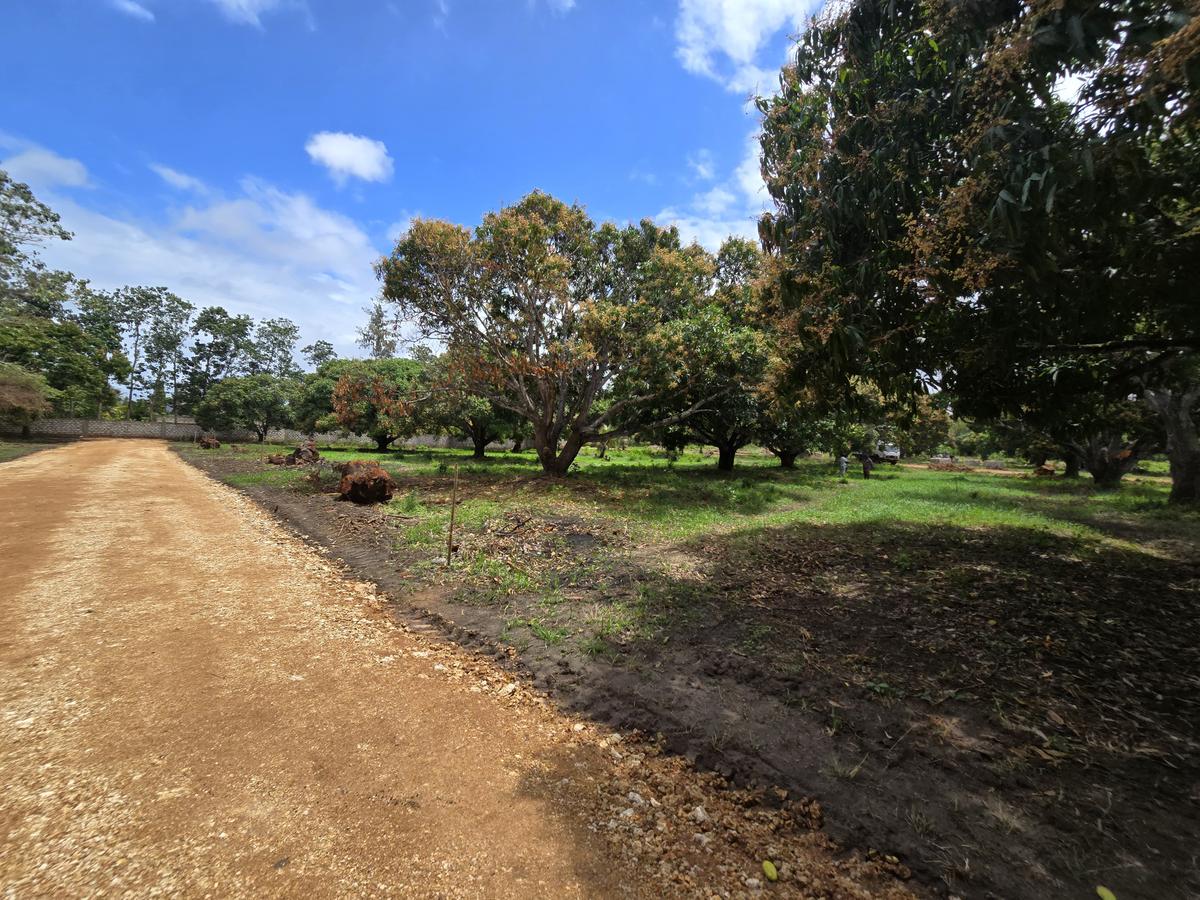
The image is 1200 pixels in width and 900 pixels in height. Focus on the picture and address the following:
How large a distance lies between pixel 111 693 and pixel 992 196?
25.1ft

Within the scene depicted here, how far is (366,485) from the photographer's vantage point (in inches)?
456

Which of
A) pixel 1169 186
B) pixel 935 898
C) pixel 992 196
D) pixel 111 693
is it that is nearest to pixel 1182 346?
pixel 1169 186

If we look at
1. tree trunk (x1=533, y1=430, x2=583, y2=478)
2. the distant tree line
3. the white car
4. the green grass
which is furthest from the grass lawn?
the white car

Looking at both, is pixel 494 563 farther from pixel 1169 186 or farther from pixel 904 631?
pixel 1169 186

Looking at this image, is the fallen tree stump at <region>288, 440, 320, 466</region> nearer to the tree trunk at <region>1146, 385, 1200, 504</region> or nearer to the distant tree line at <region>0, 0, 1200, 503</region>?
the distant tree line at <region>0, 0, 1200, 503</region>

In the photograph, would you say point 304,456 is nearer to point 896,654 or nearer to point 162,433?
point 896,654

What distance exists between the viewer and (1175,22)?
2.77 m

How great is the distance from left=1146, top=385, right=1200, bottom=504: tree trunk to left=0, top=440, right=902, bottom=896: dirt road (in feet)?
56.3

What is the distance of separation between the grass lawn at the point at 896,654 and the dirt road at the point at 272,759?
0.63 m

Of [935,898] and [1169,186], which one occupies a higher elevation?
[1169,186]

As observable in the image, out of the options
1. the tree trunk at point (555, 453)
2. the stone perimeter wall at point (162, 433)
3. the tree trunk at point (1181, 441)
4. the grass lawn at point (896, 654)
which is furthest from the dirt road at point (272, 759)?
the stone perimeter wall at point (162, 433)

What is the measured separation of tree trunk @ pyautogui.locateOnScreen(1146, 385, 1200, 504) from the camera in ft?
41.0

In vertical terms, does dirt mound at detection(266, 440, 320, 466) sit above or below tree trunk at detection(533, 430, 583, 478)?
below

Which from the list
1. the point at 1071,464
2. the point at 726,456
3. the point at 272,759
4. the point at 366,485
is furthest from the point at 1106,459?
the point at 272,759
